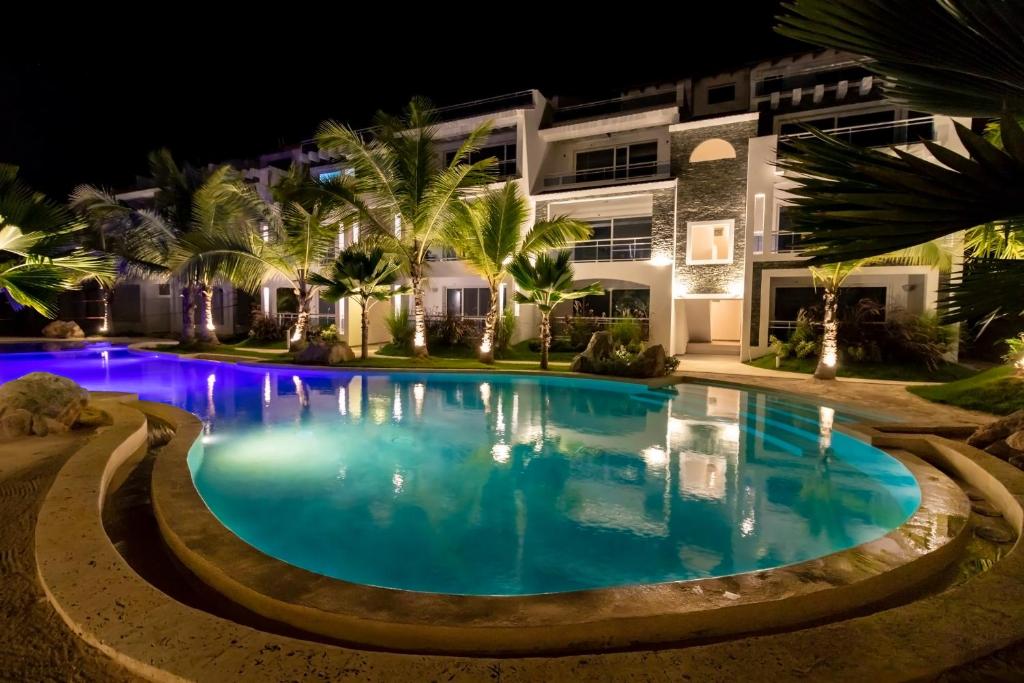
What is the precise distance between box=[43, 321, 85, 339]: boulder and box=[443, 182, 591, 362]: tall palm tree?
20.3 meters

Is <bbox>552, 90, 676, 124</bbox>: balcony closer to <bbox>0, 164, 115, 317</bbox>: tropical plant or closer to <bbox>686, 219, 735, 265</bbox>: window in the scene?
<bbox>686, 219, 735, 265</bbox>: window

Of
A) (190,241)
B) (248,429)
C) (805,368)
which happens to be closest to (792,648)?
(248,429)

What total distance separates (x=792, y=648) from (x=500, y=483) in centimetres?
412

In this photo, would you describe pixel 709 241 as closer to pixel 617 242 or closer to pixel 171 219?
pixel 617 242

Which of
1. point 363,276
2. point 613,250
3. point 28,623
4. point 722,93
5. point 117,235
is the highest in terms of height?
point 722,93

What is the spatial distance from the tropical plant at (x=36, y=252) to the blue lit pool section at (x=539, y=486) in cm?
238

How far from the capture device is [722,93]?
20.8 metres

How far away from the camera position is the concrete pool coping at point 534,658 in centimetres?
202

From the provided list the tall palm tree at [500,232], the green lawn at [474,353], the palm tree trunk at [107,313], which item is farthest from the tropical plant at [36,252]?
the palm tree trunk at [107,313]

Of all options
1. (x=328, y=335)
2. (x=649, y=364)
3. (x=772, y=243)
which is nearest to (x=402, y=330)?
(x=328, y=335)

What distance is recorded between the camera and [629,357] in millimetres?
13195

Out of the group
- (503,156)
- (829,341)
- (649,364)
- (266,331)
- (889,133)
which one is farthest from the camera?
(266,331)

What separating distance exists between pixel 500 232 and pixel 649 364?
5100mm

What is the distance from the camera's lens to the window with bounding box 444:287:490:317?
21859mm
